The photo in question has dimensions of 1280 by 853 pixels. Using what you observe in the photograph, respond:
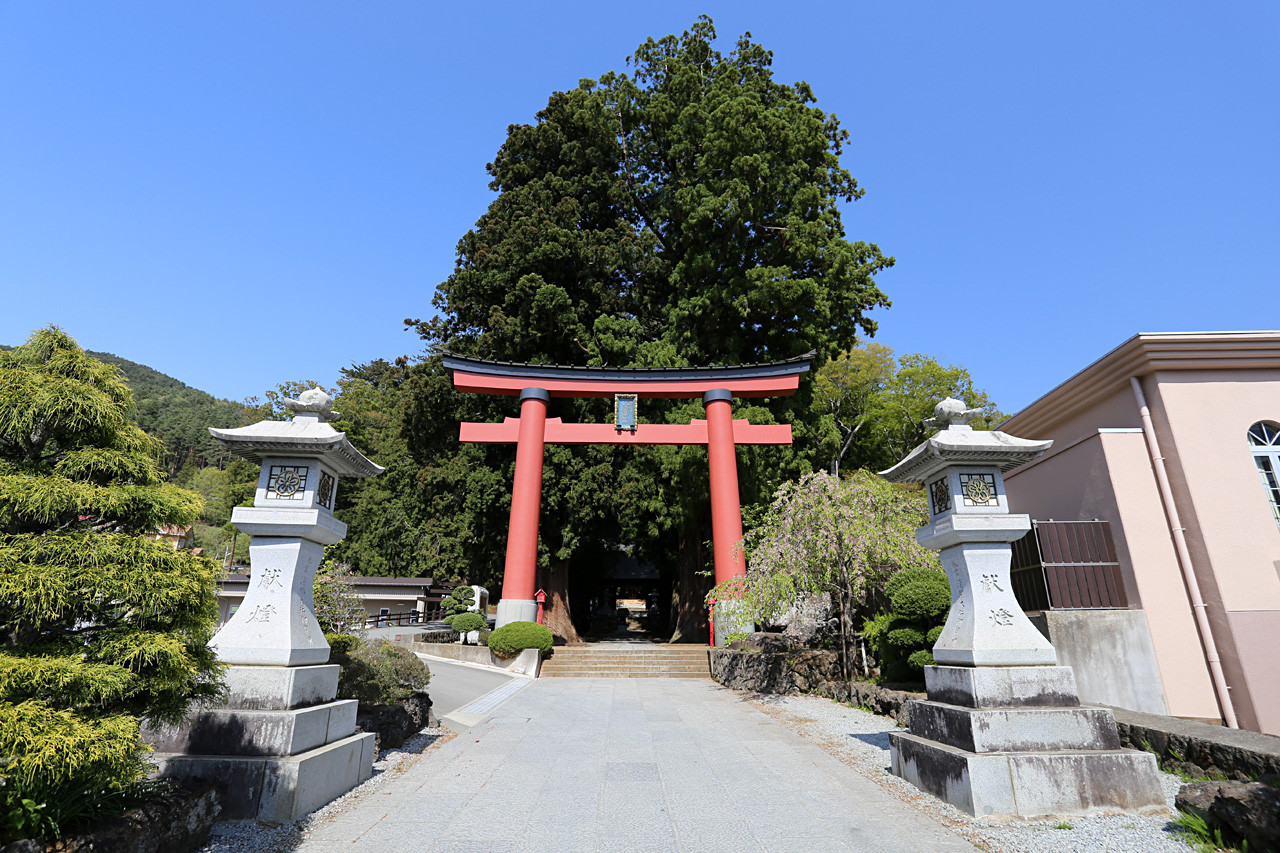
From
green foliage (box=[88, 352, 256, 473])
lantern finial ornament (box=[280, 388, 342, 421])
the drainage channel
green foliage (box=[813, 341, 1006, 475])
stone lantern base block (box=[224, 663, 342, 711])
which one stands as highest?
green foliage (box=[88, 352, 256, 473])

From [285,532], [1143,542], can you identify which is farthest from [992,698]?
[285,532]

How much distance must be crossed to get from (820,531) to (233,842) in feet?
25.1

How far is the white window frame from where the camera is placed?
7125mm

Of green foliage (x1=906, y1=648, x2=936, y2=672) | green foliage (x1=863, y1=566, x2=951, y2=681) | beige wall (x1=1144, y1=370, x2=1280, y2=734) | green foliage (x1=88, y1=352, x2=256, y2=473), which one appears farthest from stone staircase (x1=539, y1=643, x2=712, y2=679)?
green foliage (x1=88, y1=352, x2=256, y2=473)

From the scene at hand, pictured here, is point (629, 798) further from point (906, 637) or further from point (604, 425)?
point (604, 425)

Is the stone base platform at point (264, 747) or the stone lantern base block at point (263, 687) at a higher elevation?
the stone lantern base block at point (263, 687)

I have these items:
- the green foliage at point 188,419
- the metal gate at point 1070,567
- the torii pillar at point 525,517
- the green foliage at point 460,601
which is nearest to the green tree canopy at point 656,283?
the torii pillar at point 525,517

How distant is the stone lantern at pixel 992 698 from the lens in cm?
406

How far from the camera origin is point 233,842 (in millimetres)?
3469

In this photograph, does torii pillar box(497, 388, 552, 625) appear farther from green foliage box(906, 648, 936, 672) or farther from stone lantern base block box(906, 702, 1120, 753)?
stone lantern base block box(906, 702, 1120, 753)

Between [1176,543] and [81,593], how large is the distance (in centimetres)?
998

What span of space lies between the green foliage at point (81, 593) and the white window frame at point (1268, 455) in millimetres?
10583

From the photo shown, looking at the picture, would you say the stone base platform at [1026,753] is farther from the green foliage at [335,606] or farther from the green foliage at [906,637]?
the green foliage at [335,606]

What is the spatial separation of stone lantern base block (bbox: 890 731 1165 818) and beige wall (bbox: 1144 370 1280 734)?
156 inches
